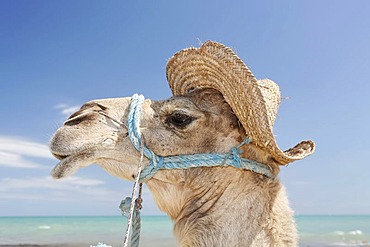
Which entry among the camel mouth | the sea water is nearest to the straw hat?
the camel mouth

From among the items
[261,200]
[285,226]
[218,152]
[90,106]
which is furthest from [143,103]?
[285,226]

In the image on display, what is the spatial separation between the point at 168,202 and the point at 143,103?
0.67m

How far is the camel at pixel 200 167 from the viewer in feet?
9.11

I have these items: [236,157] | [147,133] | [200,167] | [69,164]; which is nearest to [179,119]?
[147,133]

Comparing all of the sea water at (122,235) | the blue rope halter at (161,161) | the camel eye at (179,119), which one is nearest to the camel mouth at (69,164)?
the blue rope halter at (161,161)

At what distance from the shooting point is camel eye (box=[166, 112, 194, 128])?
9.98 ft

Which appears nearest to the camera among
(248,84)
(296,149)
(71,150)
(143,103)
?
(71,150)

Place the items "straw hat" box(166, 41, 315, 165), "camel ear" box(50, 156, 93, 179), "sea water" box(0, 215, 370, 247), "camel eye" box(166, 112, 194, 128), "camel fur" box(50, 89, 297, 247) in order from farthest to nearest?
"sea water" box(0, 215, 370, 247) < "camel eye" box(166, 112, 194, 128) < "straw hat" box(166, 41, 315, 165) < "camel fur" box(50, 89, 297, 247) < "camel ear" box(50, 156, 93, 179)

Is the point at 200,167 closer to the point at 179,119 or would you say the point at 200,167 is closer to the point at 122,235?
the point at 179,119

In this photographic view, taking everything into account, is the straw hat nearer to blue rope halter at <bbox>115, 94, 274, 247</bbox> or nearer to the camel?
the camel

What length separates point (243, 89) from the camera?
9.62ft

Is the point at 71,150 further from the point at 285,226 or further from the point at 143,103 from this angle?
the point at 285,226

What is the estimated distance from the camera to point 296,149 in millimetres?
3426

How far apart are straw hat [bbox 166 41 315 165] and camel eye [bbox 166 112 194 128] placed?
0.97 feet
